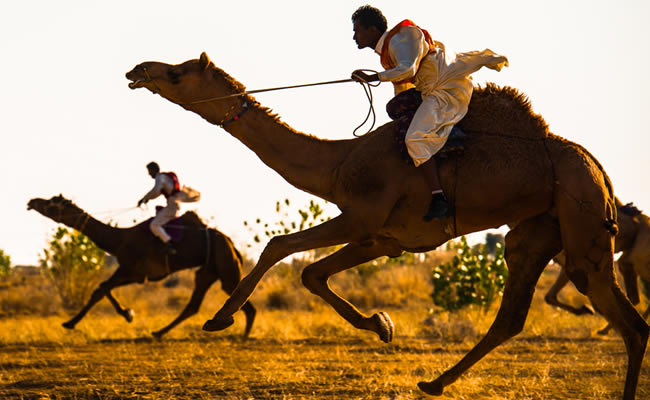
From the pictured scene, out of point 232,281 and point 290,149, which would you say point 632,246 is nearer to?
point 232,281

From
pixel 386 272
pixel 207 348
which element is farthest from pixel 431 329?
pixel 386 272

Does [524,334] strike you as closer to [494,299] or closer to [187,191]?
[494,299]

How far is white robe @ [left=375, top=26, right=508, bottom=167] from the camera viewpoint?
718 cm

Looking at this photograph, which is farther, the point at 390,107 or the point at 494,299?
the point at 494,299

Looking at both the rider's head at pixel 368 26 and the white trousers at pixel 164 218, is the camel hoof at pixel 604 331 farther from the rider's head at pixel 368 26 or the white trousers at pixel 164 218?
the rider's head at pixel 368 26

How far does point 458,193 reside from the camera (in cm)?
730

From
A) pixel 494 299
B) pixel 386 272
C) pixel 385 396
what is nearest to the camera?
pixel 385 396

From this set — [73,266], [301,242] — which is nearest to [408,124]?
[301,242]

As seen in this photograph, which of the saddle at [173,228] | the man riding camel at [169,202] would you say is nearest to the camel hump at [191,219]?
the saddle at [173,228]

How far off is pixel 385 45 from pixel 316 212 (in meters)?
14.6

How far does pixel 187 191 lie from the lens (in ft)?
54.8

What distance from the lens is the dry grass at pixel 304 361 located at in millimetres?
8852

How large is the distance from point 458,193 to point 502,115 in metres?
0.87

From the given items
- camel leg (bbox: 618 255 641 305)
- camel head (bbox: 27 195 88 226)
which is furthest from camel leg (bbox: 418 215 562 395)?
camel head (bbox: 27 195 88 226)
